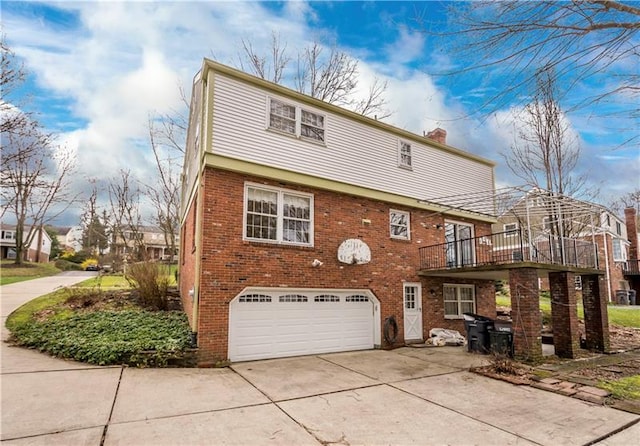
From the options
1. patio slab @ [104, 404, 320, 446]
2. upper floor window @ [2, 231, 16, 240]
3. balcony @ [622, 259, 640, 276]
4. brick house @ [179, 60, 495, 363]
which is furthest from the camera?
upper floor window @ [2, 231, 16, 240]

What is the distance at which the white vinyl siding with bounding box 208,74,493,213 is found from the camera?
9391mm

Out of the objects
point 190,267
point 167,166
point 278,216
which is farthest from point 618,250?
point 167,166

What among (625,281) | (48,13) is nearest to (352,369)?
(48,13)

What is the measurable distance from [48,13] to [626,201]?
41.4 m

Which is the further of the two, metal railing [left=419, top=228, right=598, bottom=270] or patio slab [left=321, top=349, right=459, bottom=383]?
metal railing [left=419, top=228, right=598, bottom=270]

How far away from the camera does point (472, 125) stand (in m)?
5.80

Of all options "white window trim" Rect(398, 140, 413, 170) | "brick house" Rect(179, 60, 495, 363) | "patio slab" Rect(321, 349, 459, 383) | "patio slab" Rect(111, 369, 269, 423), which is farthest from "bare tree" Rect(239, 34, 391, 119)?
"patio slab" Rect(111, 369, 269, 423)

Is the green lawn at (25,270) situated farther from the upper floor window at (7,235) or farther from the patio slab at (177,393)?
the patio slab at (177,393)

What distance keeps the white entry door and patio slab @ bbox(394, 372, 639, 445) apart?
460 centimetres

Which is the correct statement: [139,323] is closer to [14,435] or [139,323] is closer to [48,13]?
[14,435]

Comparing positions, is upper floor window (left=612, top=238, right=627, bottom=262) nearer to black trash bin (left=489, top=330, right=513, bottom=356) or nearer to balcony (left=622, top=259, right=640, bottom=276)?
balcony (left=622, top=259, right=640, bottom=276)

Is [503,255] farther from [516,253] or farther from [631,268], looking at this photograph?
[631,268]

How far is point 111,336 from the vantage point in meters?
8.27

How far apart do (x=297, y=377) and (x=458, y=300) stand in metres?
8.58
